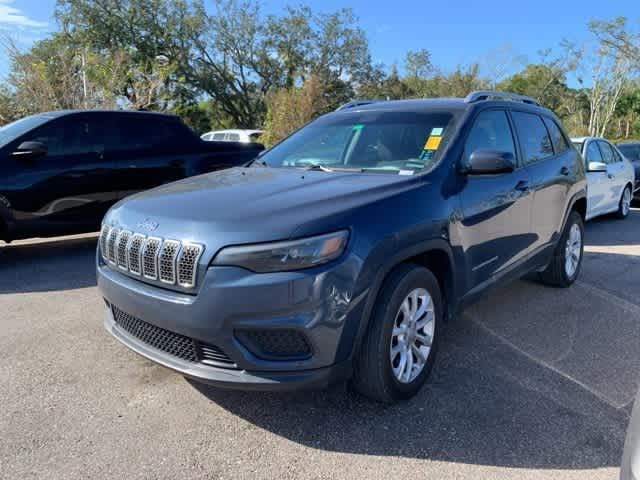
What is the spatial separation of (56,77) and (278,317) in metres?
18.8

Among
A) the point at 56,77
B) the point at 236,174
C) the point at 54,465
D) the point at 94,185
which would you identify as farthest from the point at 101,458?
the point at 56,77

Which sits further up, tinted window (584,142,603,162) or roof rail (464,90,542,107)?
roof rail (464,90,542,107)

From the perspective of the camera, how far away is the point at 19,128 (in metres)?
5.93

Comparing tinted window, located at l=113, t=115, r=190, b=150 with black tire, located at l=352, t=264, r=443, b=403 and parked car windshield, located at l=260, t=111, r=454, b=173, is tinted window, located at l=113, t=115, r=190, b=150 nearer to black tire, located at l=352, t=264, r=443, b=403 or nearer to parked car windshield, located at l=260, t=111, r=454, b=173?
parked car windshield, located at l=260, t=111, r=454, b=173

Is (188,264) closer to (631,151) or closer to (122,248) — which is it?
(122,248)

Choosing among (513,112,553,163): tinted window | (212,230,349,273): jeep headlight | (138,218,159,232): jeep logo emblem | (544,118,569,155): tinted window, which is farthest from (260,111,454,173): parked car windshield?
(544,118,569,155): tinted window

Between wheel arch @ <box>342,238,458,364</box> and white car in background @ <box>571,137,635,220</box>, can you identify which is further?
white car in background @ <box>571,137,635,220</box>

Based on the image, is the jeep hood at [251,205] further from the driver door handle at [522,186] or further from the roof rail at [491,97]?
the driver door handle at [522,186]

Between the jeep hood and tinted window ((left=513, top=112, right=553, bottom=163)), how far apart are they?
5.57ft

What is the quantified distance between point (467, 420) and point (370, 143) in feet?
6.48

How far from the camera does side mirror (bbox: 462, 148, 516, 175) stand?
3092 millimetres

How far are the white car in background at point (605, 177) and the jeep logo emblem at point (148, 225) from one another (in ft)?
22.2

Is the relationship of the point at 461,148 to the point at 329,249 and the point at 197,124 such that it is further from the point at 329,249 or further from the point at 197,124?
the point at 197,124

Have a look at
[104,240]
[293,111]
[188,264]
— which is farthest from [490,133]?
[293,111]
